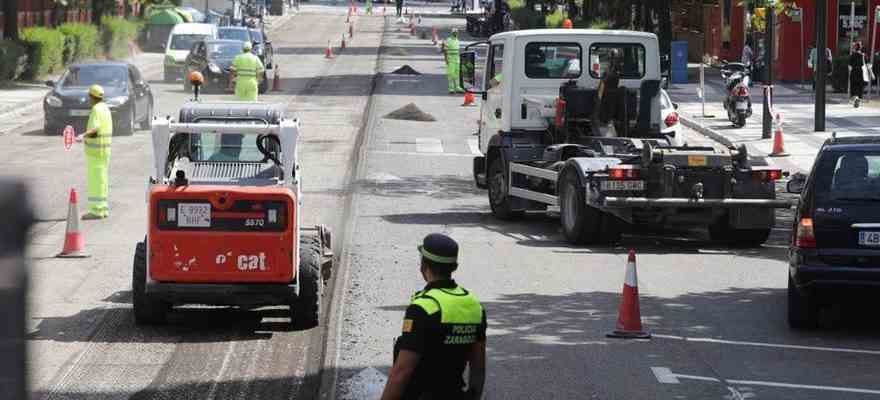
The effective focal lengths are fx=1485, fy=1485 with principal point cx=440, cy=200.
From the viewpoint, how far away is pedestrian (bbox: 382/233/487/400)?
5520mm

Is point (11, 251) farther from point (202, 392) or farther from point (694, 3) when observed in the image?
point (694, 3)

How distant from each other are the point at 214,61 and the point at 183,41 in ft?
28.2

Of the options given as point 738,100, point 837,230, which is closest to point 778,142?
point 738,100

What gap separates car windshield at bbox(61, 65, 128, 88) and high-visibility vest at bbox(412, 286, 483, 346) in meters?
27.6

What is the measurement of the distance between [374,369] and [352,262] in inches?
232

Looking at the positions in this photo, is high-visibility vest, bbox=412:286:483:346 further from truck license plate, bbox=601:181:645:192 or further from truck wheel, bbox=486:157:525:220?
truck wheel, bbox=486:157:525:220

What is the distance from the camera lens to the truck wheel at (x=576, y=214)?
1733 centimetres

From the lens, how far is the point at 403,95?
44.5 m

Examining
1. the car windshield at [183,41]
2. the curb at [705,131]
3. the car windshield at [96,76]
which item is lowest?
the curb at [705,131]

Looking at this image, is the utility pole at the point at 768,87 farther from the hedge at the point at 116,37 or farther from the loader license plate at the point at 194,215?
the hedge at the point at 116,37

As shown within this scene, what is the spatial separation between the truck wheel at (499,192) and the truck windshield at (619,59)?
5.98 ft

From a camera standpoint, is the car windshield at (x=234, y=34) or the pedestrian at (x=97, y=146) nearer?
the pedestrian at (x=97, y=146)

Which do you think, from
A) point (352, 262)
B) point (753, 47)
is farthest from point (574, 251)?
point (753, 47)

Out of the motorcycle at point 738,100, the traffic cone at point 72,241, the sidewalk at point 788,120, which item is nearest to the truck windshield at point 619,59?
the traffic cone at point 72,241
